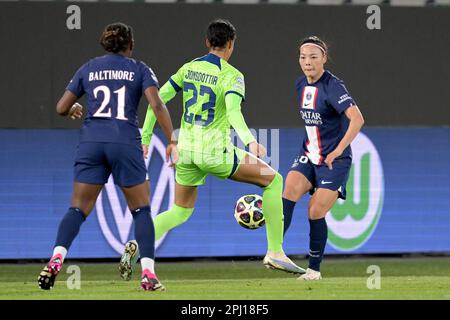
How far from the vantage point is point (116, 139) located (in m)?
9.64

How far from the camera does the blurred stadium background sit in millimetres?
16078

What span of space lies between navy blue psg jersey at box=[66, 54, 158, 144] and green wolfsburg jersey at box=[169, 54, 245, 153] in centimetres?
128

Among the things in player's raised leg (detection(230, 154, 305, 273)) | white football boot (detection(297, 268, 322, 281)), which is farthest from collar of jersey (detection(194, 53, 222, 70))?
white football boot (detection(297, 268, 322, 281))

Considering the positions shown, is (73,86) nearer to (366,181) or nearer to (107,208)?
(107,208)

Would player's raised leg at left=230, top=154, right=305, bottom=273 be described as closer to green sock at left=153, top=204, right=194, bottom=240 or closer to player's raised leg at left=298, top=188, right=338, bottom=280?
player's raised leg at left=298, top=188, right=338, bottom=280

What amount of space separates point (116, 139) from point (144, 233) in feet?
2.51

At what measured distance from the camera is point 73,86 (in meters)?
9.86

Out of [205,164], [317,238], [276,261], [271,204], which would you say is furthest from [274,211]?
[205,164]

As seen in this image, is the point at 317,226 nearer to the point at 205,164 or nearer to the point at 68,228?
the point at 205,164

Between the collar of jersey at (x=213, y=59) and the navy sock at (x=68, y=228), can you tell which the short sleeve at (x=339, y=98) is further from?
the navy sock at (x=68, y=228)

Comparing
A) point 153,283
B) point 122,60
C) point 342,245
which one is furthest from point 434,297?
point 342,245
